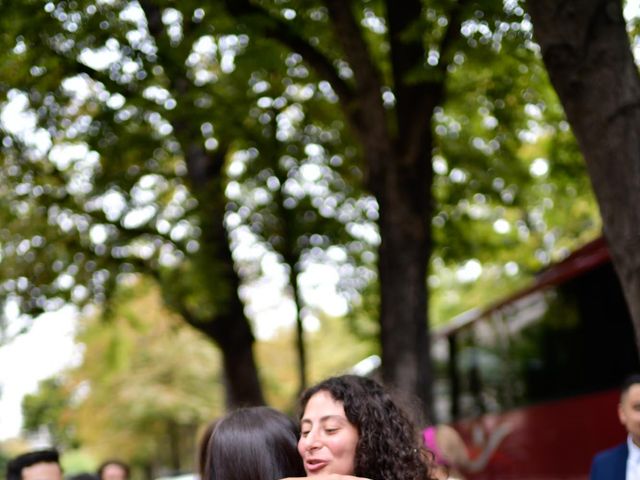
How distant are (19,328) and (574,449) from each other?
8425mm

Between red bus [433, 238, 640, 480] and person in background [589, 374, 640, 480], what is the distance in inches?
256

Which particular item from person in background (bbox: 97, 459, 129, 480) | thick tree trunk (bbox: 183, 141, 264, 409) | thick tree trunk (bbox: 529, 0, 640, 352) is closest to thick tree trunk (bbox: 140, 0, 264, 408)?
thick tree trunk (bbox: 183, 141, 264, 409)

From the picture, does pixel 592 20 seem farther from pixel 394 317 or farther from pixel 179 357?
pixel 179 357

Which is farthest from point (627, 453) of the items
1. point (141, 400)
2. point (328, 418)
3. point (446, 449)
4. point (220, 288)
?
point (141, 400)

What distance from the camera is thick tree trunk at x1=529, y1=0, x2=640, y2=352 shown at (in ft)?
24.4

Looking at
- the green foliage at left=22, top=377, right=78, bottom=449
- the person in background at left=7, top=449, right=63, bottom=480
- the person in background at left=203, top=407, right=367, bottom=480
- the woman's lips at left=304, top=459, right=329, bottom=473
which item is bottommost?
the woman's lips at left=304, top=459, right=329, bottom=473

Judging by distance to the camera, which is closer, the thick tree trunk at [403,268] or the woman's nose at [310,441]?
the woman's nose at [310,441]

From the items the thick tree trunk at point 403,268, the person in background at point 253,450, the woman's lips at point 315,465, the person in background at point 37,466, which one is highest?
the thick tree trunk at point 403,268

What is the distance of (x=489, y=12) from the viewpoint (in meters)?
10.2

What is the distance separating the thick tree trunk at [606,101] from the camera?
7445mm

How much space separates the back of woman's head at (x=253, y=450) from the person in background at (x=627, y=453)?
3.36 metres

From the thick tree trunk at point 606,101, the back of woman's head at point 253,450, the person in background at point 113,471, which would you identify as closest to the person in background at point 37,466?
the back of woman's head at point 253,450

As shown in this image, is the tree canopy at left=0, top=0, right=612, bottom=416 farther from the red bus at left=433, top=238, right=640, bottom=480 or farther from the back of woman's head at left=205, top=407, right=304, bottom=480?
the back of woman's head at left=205, top=407, right=304, bottom=480

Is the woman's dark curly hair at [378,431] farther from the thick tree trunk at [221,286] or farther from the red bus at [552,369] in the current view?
the thick tree trunk at [221,286]
